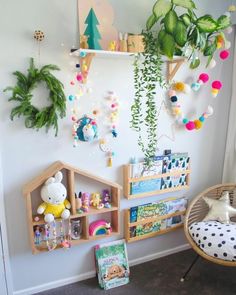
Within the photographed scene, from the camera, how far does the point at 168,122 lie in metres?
2.04

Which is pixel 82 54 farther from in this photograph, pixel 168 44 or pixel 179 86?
pixel 179 86

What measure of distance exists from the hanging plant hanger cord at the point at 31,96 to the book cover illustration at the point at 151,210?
3.17 feet

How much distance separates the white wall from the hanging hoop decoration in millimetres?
83

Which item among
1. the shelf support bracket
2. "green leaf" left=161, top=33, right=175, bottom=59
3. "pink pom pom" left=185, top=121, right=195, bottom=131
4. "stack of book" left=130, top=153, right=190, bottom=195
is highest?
"green leaf" left=161, top=33, right=175, bottom=59

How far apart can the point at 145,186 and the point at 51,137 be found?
2.64 feet

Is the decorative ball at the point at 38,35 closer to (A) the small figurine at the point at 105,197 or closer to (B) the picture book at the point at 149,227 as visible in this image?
(A) the small figurine at the point at 105,197

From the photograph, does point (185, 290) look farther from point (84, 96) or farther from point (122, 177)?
point (84, 96)

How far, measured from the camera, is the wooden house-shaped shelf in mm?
1626

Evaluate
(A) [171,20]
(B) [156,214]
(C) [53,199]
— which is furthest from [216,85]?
(C) [53,199]

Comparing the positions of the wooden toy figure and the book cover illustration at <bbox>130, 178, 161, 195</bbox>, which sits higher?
the wooden toy figure

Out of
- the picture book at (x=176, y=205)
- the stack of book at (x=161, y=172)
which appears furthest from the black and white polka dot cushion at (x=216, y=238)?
the stack of book at (x=161, y=172)

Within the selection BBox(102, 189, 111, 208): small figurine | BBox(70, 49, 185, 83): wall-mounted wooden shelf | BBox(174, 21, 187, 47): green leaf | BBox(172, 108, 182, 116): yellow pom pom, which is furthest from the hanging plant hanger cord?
BBox(172, 108, 182, 116): yellow pom pom

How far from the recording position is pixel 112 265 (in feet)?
6.38

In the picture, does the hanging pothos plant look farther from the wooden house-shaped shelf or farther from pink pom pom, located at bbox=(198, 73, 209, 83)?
the wooden house-shaped shelf
